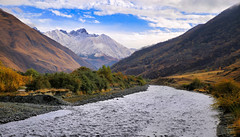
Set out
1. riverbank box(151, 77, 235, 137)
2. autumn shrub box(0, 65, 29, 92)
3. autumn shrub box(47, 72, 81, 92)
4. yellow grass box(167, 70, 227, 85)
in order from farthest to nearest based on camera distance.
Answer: yellow grass box(167, 70, 227, 85), autumn shrub box(47, 72, 81, 92), autumn shrub box(0, 65, 29, 92), riverbank box(151, 77, 235, 137)

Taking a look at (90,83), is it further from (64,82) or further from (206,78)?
(206,78)

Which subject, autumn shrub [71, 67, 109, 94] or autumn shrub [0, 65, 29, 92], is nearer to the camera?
autumn shrub [0, 65, 29, 92]

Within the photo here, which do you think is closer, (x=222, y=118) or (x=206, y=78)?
(x=222, y=118)

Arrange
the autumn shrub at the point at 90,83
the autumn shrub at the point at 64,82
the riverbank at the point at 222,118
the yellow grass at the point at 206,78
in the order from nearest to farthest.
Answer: the riverbank at the point at 222,118, the autumn shrub at the point at 64,82, the autumn shrub at the point at 90,83, the yellow grass at the point at 206,78

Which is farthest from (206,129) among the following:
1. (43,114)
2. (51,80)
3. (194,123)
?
(51,80)

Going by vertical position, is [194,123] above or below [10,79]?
below

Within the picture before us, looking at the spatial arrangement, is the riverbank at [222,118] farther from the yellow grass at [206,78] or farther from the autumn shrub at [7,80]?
the autumn shrub at [7,80]

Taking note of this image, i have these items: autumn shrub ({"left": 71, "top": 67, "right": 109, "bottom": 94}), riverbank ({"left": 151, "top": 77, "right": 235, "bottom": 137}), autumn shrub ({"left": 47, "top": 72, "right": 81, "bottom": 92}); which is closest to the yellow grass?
riverbank ({"left": 151, "top": 77, "right": 235, "bottom": 137})

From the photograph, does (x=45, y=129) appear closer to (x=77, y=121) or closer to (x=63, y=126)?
(x=63, y=126)

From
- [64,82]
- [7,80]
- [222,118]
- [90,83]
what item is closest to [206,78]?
[90,83]

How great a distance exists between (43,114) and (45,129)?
807cm

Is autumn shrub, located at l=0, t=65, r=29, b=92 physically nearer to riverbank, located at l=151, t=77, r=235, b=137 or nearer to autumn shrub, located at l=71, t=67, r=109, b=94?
autumn shrub, located at l=71, t=67, r=109, b=94

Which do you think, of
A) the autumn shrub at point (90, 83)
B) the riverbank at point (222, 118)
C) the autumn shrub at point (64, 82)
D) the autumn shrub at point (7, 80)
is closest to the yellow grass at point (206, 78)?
the riverbank at point (222, 118)

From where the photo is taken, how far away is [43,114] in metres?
27.0
